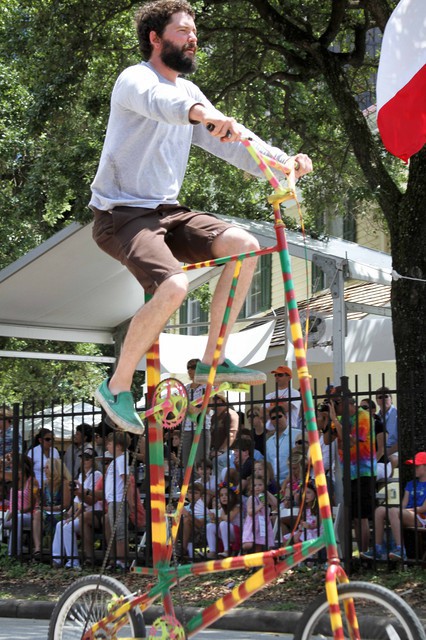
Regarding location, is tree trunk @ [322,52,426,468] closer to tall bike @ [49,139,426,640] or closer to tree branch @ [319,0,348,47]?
tree branch @ [319,0,348,47]

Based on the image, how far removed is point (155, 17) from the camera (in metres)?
4.76

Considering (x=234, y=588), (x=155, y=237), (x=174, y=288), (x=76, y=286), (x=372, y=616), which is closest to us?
(x=372, y=616)

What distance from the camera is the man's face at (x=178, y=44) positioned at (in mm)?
4723

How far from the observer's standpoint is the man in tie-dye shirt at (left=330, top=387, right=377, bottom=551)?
29.9 feet

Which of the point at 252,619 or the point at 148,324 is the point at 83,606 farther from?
the point at 252,619

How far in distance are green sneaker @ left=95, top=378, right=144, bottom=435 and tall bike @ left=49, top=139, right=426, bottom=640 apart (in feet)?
0.67

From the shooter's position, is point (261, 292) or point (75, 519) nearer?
point (75, 519)

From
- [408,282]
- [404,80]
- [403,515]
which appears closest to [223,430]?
[403,515]

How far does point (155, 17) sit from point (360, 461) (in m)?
5.71

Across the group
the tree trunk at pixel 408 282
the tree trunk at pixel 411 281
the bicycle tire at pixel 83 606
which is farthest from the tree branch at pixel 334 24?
the bicycle tire at pixel 83 606

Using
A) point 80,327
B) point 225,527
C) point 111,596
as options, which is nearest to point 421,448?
point 225,527

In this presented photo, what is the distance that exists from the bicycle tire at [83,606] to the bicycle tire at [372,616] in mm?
1067

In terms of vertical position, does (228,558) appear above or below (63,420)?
below

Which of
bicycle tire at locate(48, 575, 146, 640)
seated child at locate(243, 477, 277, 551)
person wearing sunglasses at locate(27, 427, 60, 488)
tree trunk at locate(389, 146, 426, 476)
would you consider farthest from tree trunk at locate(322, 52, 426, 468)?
bicycle tire at locate(48, 575, 146, 640)
